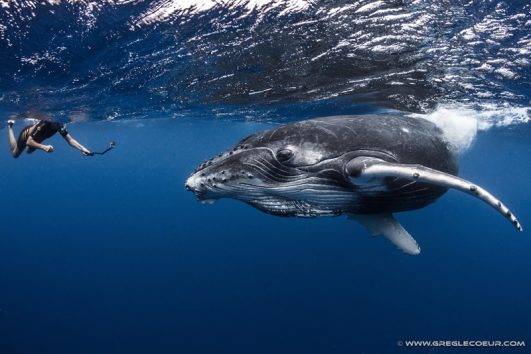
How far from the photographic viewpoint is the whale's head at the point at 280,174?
3.52m

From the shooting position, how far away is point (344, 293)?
33.4 m

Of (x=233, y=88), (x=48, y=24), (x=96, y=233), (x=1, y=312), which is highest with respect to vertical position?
(x=96, y=233)

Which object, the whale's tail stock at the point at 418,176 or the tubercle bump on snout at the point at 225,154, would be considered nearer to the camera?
the whale's tail stock at the point at 418,176

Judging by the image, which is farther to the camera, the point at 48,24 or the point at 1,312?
the point at 1,312

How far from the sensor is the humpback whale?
350cm

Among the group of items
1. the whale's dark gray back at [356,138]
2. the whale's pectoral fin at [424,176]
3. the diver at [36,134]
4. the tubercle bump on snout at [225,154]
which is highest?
the diver at [36,134]

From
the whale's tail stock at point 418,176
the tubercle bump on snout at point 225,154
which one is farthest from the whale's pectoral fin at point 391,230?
the tubercle bump on snout at point 225,154

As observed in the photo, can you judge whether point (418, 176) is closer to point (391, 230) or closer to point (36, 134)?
point (391, 230)

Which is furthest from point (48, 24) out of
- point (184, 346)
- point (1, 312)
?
point (1, 312)

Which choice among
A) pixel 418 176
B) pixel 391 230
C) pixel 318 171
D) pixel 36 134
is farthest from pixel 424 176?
pixel 36 134

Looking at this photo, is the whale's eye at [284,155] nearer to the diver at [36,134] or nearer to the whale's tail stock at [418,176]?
the whale's tail stock at [418,176]

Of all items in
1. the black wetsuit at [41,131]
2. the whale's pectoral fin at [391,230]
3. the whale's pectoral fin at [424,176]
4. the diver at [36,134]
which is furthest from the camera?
the black wetsuit at [41,131]

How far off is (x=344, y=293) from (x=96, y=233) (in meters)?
62.1

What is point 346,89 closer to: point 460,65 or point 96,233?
point 460,65
